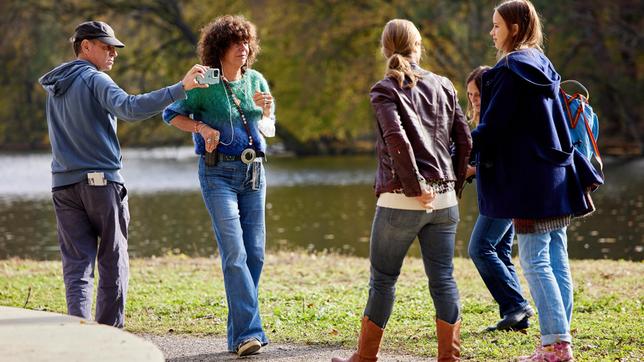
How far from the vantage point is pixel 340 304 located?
24.0 feet

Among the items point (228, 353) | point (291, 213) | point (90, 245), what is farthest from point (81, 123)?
point (291, 213)

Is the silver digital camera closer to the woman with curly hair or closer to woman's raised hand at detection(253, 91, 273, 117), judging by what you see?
the woman with curly hair

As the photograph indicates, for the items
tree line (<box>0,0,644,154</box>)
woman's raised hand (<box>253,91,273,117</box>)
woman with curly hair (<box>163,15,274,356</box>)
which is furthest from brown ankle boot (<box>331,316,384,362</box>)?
tree line (<box>0,0,644,154</box>)

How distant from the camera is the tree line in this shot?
31906 mm

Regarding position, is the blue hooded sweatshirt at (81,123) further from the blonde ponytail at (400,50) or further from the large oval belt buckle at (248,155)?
the blonde ponytail at (400,50)

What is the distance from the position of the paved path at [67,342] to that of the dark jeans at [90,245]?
4.67ft

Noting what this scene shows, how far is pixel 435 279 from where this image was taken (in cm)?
486

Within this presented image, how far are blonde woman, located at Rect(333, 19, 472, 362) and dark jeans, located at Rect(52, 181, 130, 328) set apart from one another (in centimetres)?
156

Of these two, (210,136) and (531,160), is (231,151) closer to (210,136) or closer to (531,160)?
(210,136)

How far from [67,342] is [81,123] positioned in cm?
212

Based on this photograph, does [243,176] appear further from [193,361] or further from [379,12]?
[379,12]

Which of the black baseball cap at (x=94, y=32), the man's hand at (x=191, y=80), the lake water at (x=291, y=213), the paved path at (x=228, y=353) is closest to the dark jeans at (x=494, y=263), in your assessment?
the paved path at (x=228, y=353)

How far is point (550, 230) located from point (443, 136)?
797mm

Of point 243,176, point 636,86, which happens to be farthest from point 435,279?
point 636,86
